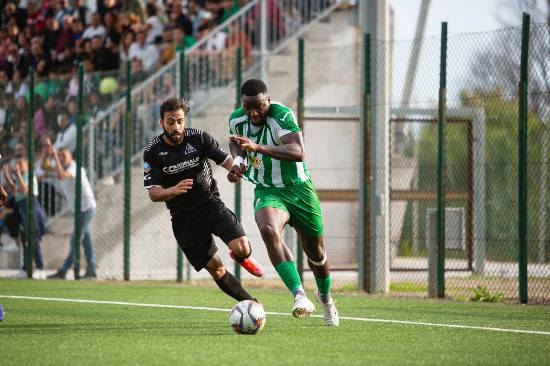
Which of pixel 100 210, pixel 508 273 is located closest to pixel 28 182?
pixel 100 210

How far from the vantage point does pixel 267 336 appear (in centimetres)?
945

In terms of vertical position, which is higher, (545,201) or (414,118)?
(414,118)

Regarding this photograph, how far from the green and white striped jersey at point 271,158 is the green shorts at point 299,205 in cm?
8

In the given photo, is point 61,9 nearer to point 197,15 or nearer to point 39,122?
point 197,15

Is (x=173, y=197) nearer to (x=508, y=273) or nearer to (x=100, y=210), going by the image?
(x=508, y=273)

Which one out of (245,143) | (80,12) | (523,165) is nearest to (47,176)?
(80,12)

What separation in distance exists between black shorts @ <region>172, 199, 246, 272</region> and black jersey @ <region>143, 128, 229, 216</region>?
87mm

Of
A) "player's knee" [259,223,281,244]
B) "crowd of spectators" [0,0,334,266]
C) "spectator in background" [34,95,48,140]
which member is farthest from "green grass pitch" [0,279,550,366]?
"spectator in background" [34,95,48,140]

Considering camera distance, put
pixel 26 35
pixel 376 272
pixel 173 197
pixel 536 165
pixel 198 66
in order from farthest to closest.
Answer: pixel 26 35 → pixel 198 66 → pixel 376 272 → pixel 536 165 → pixel 173 197

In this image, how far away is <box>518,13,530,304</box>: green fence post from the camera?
45.6 feet

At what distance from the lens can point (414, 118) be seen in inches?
687

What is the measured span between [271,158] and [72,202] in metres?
9.81

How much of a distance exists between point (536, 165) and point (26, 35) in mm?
14320

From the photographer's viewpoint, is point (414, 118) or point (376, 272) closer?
point (376, 272)
